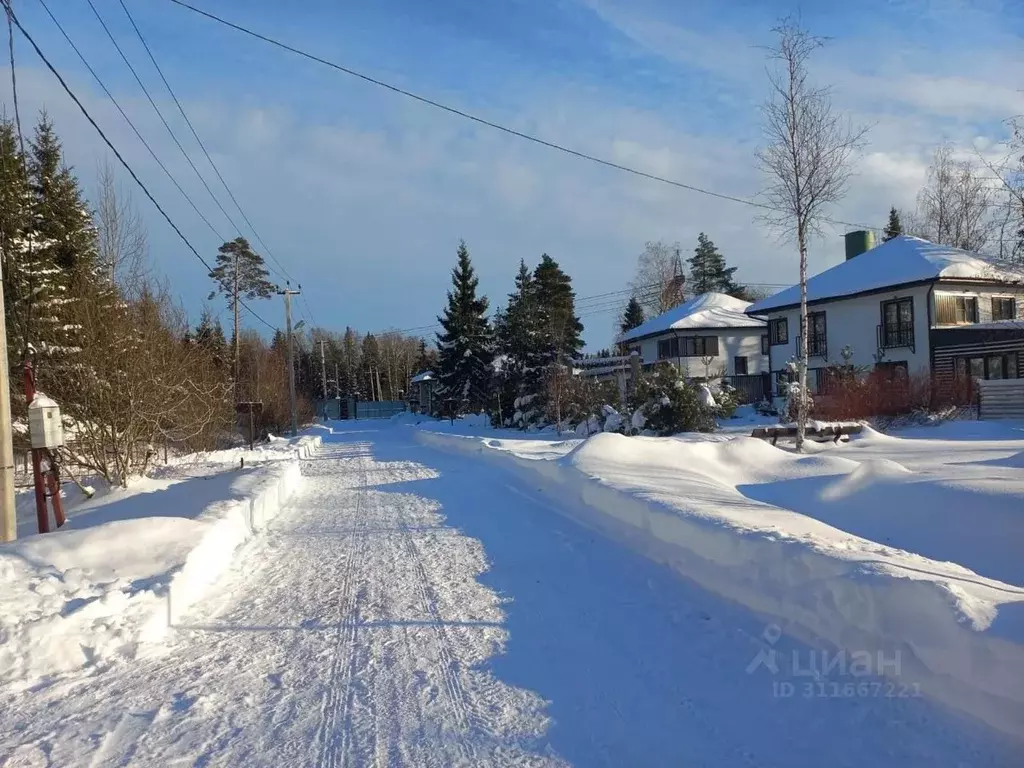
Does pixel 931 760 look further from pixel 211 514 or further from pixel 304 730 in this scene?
pixel 211 514

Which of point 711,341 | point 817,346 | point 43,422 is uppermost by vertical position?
point 711,341

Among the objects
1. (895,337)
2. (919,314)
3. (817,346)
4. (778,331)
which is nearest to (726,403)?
(919,314)

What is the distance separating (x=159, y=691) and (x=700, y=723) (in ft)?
11.4

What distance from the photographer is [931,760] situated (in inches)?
144

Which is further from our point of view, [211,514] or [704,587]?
[211,514]

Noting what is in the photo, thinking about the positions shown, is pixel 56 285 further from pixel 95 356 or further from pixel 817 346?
pixel 817 346

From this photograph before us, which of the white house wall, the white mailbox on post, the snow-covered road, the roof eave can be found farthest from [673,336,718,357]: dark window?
the white mailbox on post

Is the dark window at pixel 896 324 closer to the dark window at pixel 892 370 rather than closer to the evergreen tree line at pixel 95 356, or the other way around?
the dark window at pixel 892 370

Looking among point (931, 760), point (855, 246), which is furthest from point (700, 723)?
point (855, 246)

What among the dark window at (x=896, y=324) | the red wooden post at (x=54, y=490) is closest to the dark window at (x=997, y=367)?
the dark window at (x=896, y=324)

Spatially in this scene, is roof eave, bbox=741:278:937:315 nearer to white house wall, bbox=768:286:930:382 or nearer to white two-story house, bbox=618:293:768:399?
white house wall, bbox=768:286:930:382

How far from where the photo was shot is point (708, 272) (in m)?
75.4

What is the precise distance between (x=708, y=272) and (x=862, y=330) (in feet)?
137

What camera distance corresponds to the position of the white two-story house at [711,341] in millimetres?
46250
